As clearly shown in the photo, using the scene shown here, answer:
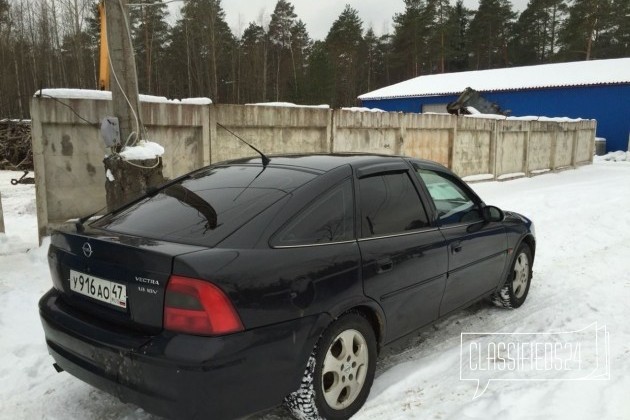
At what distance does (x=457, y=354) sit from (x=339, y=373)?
4.20 feet

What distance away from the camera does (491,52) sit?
55.7 metres

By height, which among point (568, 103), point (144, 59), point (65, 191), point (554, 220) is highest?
point (144, 59)

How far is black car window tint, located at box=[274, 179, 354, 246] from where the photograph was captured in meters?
2.58

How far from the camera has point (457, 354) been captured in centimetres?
359

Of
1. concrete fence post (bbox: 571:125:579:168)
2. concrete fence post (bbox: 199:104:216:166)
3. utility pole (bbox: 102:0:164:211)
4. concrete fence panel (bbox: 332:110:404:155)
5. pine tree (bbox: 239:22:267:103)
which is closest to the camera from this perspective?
utility pole (bbox: 102:0:164:211)

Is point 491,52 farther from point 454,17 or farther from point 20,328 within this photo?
point 20,328

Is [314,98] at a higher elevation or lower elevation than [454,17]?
lower

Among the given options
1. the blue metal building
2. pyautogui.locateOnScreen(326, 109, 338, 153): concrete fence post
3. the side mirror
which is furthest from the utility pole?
the blue metal building

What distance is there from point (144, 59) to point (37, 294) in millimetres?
37789

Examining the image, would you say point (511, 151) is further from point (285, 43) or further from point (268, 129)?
point (285, 43)

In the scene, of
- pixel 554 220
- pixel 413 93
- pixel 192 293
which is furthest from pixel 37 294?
pixel 413 93

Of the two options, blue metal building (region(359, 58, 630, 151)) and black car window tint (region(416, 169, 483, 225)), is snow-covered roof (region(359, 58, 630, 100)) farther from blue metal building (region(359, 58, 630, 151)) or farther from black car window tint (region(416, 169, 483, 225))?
black car window tint (region(416, 169, 483, 225))

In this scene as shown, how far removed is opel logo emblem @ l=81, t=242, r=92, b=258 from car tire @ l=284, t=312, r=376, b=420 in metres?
1.28

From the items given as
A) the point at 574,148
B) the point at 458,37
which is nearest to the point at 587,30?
the point at 458,37
